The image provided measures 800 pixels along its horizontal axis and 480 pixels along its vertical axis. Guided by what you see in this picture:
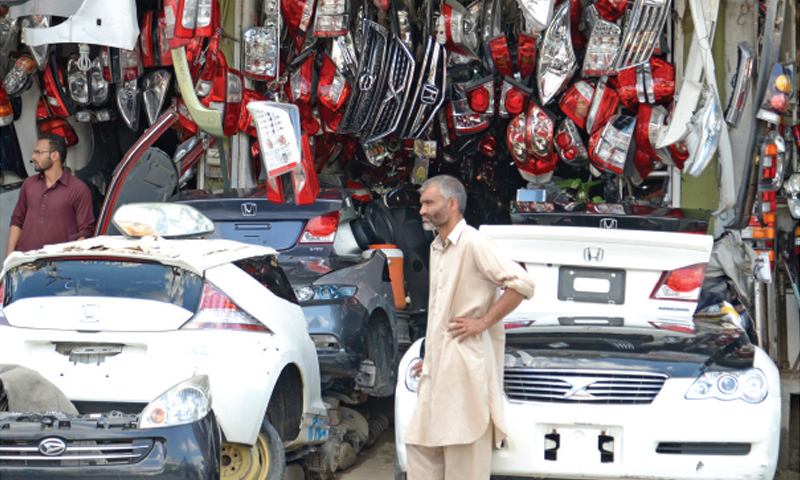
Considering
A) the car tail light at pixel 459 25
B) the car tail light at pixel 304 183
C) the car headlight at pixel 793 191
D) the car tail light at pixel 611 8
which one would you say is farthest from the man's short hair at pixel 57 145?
the car headlight at pixel 793 191

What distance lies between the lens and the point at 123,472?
338 cm

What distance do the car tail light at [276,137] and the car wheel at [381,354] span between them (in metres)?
1.57

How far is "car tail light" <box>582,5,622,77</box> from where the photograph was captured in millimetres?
7488

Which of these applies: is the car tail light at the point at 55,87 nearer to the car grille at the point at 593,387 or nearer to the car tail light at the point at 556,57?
the car tail light at the point at 556,57

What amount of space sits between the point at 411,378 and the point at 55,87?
614 centimetres

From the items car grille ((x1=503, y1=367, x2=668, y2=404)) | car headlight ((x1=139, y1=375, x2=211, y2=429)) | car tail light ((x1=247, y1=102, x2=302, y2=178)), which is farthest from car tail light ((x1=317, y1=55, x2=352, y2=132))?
car headlight ((x1=139, y1=375, x2=211, y2=429))

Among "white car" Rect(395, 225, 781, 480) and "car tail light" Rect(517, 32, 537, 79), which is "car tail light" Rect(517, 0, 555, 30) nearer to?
"car tail light" Rect(517, 32, 537, 79)

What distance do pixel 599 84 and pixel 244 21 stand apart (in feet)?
11.2

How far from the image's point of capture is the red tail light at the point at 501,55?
25.7 feet

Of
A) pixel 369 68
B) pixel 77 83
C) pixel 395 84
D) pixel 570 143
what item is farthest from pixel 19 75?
pixel 570 143

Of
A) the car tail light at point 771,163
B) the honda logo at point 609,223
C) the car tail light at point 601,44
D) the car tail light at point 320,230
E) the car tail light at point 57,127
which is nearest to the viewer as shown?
the honda logo at point 609,223

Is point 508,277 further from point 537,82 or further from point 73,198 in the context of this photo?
point 537,82

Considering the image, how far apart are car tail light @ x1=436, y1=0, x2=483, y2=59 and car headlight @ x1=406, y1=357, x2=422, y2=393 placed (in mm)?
4458

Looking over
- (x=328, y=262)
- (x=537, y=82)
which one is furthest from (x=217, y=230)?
(x=537, y=82)
